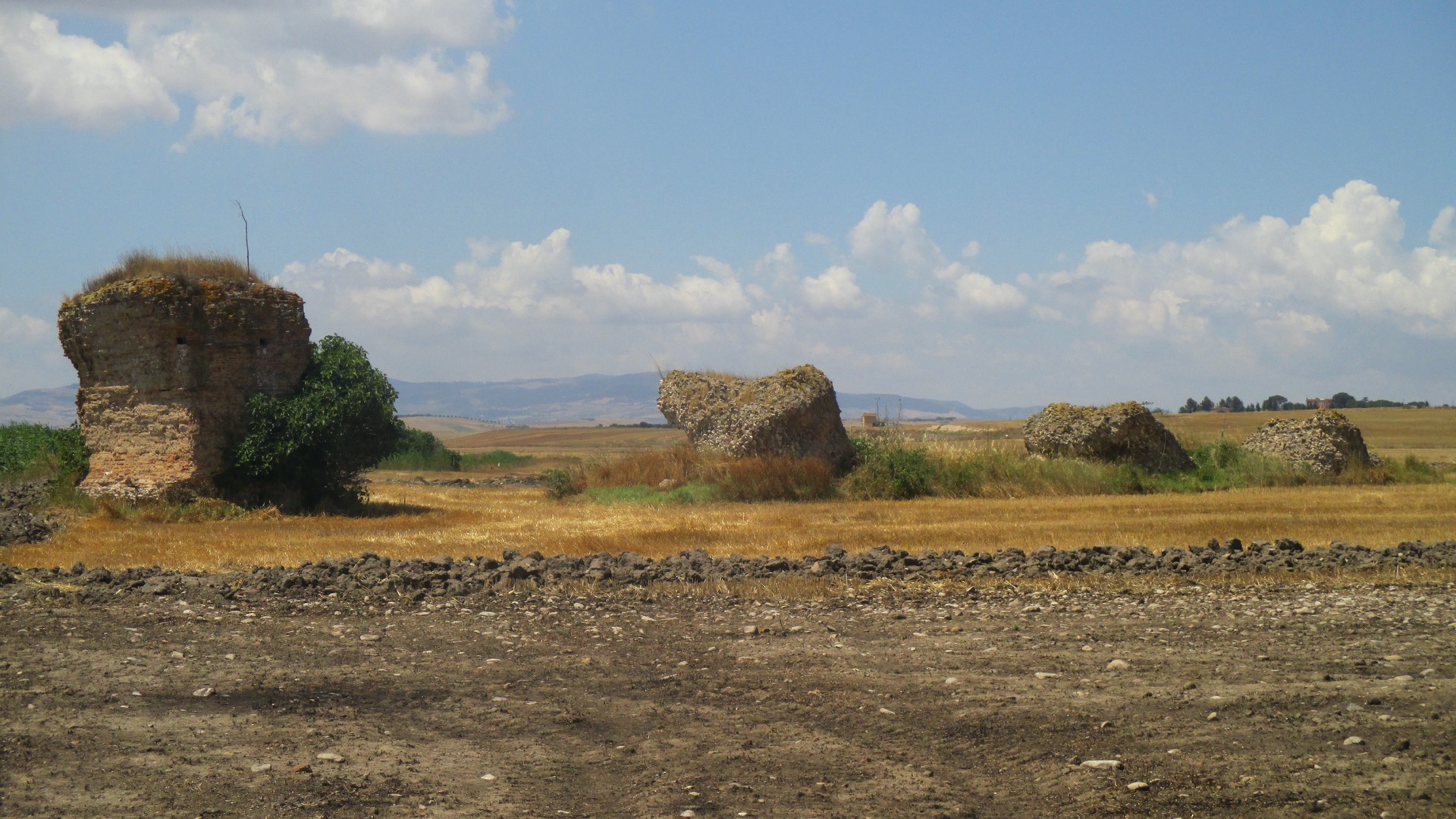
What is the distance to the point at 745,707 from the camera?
5957 millimetres

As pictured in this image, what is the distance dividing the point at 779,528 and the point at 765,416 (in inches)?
269

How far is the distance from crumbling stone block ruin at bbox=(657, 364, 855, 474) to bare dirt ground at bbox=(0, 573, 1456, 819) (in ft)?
43.8

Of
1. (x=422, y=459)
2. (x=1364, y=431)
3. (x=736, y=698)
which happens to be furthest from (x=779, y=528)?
(x=1364, y=431)

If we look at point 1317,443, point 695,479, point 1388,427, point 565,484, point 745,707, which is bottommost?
point 745,707

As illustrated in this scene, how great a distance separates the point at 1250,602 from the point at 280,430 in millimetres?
15535

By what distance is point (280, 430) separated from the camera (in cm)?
1859

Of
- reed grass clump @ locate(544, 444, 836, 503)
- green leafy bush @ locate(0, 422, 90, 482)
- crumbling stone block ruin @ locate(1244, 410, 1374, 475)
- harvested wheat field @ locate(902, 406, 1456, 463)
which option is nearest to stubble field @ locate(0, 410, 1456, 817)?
green leafy bush @ locate(0, 422, 90, 482)

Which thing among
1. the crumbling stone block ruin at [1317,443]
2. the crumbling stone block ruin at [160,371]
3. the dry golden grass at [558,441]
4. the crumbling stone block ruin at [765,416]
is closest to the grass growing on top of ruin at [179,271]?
the crumbling stone block ruin at [160,371]

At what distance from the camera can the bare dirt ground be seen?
4.54 metres

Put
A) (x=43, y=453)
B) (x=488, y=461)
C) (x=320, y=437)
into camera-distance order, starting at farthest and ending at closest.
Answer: (x=488, y=461) < (x=43, y=453) < (x=320, y=437)

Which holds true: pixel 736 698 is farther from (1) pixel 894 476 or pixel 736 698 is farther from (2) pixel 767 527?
(1) pixel 894 476

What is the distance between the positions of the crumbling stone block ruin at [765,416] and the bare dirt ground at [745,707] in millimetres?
13355

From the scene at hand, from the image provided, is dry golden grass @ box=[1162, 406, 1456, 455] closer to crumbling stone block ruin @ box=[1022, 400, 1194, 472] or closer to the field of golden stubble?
crumbling stone block ruin @ box=[1022, 400, 1194, 472]

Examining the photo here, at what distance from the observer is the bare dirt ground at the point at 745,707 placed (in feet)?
14.9
